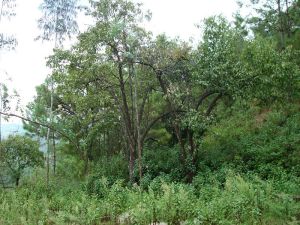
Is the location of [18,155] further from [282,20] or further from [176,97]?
[282,20]

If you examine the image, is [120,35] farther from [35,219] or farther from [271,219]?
[271,219]

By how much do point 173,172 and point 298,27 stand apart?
1488 cm

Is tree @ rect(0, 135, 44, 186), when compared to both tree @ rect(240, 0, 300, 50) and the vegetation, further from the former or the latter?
tree @ rect(240, 0, 300, 50)

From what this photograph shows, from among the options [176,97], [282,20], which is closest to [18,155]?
[176,97]

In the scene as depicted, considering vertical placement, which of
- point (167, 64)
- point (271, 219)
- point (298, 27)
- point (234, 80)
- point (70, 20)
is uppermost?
point (298, 27)

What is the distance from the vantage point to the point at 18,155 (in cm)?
1867

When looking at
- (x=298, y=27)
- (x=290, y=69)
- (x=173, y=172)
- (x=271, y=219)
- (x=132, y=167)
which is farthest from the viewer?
(x=298, y=27)

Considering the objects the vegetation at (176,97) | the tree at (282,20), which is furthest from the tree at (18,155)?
the tree at (282,20)

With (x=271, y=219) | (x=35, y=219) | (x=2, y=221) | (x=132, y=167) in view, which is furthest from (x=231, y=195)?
(x=132, y=167)

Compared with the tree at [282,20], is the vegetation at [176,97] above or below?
below

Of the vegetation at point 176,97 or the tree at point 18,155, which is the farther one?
the tree at point 18,155

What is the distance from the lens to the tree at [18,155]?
60.5 feet

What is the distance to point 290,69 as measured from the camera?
13430 mm

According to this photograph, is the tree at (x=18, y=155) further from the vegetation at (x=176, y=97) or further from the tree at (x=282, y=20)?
the tree at (x=282, y=20)
